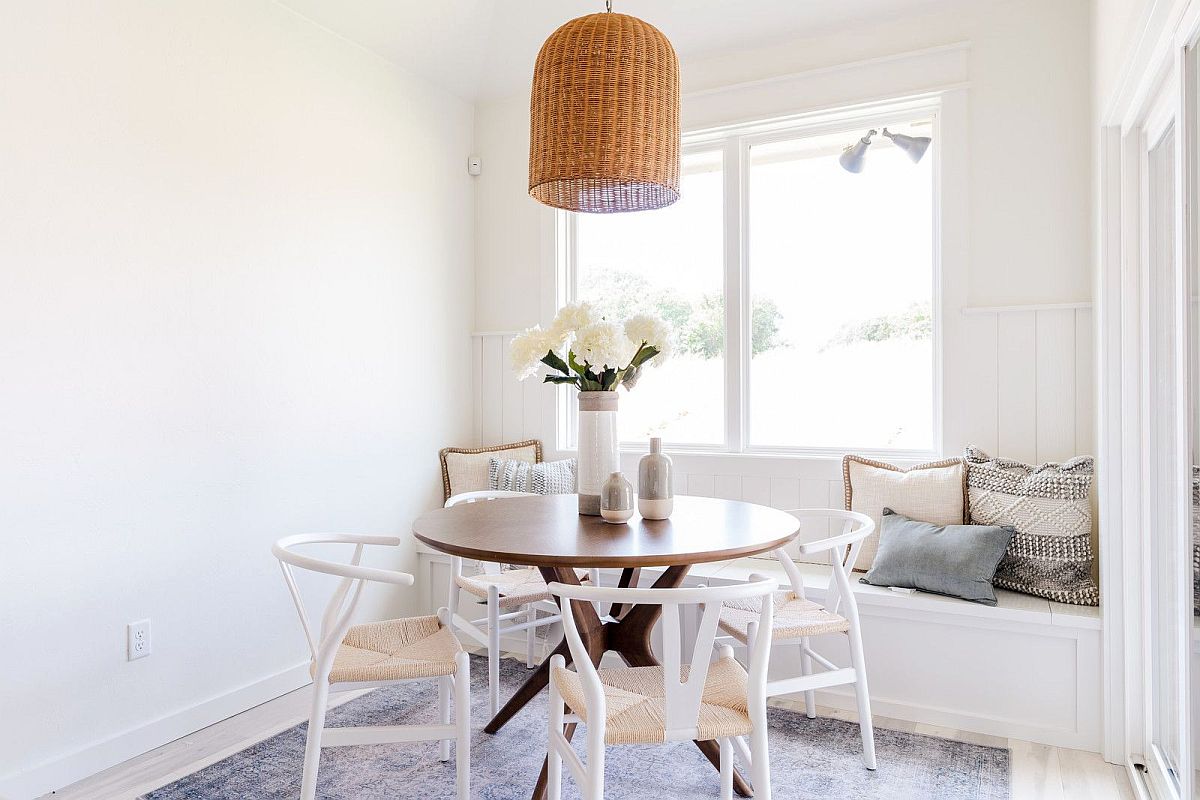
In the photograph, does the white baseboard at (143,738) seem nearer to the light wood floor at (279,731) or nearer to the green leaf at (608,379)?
the light wood floor at (279,731)

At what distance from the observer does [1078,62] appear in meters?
2.89

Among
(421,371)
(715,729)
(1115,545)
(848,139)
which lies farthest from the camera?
(421,371)

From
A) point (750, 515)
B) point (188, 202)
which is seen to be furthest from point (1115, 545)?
point (188, 202)

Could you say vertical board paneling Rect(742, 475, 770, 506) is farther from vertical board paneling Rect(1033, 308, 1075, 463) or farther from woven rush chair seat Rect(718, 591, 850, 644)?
vertical board paneling Rect(1033, 308, 1075, 463)

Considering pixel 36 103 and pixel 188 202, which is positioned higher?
pixel 36 103

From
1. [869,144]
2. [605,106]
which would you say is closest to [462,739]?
[605,106]

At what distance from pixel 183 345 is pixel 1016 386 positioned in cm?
298

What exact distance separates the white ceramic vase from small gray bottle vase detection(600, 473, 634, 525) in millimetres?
93

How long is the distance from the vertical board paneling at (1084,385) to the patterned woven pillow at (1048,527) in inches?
6.0

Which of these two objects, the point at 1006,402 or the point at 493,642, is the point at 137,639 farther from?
the point at 1006,402

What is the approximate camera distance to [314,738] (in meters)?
1.87

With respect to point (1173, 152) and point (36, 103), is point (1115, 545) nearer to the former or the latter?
point (1173, 152)

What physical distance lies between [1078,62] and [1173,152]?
3.73ft

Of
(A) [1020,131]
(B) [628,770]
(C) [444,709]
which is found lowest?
(B) [628,770]
